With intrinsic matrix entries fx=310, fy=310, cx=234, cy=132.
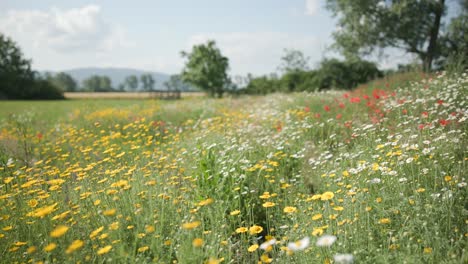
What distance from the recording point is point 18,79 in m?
55.3

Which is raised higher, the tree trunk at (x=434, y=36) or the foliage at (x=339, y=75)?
the tree trunk at (x=434, y=36)

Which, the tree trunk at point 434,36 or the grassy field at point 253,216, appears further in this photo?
the tree trunk at point 434,36

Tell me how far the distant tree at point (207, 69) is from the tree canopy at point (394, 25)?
29.7m

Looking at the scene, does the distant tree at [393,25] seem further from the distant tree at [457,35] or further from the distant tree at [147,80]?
the distant tree at [147,80]

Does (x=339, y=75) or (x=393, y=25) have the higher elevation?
(x=393, y=25)

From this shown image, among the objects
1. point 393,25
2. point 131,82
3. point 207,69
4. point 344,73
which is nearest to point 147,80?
point 131,82

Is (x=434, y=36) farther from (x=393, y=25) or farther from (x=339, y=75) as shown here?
(x=339, y=75)

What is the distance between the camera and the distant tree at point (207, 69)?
48.2 meters

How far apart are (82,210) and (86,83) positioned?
164 meters

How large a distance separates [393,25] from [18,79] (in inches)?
2380

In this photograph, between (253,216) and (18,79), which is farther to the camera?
(18,79)

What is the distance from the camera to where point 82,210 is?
11.1 ft

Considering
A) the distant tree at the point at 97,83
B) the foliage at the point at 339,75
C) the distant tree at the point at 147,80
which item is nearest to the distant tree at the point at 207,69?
the foliage at the point at 339,75

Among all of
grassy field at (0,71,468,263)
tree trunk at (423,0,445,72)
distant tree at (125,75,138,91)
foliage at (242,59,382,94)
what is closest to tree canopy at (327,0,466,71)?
tree trunk at (423,0,445,72)
